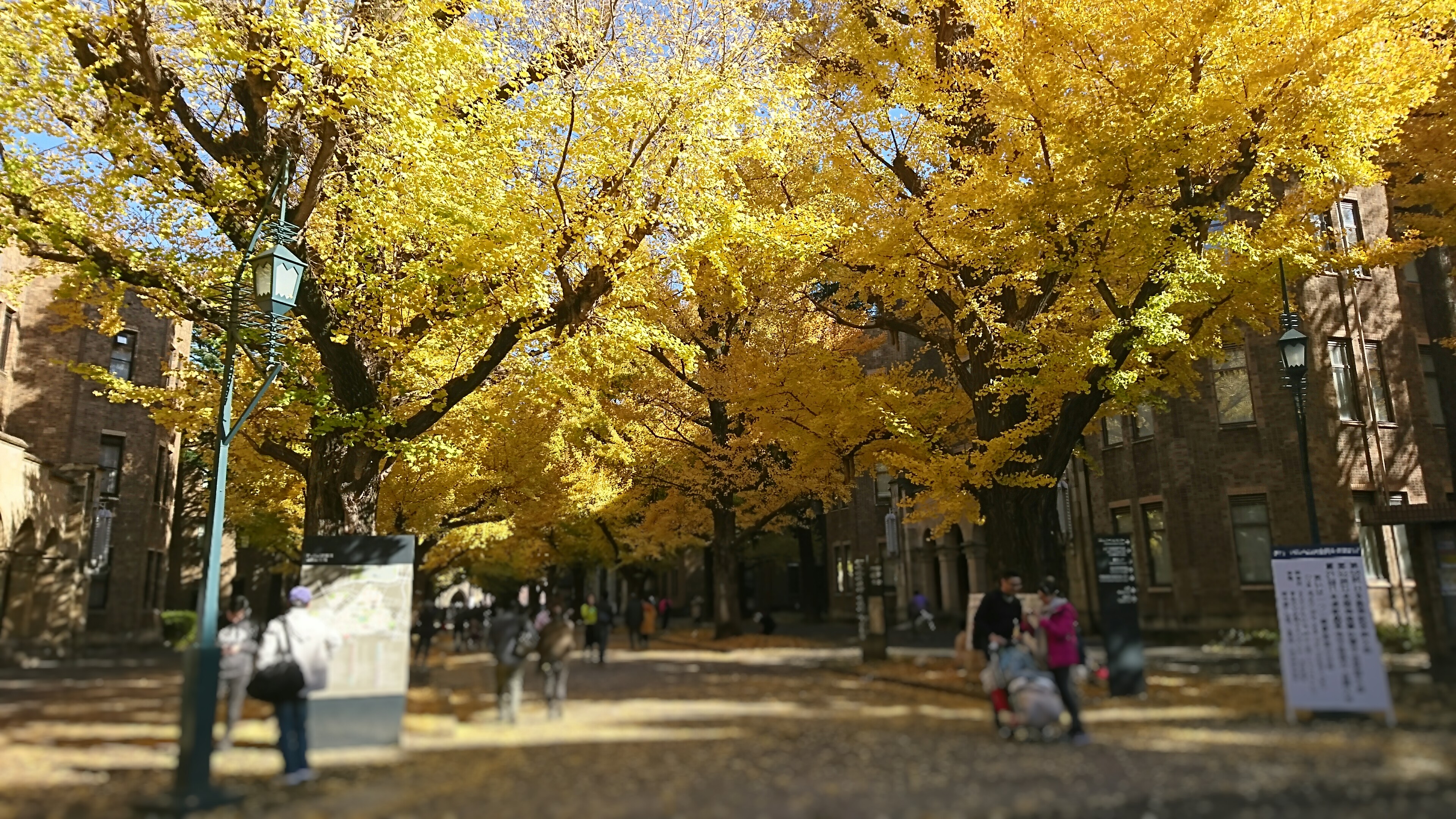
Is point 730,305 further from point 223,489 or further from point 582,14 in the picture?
point 223,489

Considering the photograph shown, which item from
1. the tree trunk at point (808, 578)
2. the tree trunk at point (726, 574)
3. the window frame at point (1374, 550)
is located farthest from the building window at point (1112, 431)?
the tree trunk at point (808, 578)

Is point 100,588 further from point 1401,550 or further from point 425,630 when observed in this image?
point 1401,550

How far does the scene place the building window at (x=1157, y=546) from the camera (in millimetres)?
24734

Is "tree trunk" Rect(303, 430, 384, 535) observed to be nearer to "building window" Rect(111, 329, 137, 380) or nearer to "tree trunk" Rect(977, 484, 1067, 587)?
"tree trunk" Rect(977, 484, 1067, 587)

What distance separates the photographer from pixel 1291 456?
2306 cm

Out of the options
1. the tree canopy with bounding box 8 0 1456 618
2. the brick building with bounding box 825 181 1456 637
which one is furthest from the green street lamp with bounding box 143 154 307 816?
the brick building with bounding box 825 181 1456 637

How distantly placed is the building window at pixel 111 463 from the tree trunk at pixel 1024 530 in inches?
1133

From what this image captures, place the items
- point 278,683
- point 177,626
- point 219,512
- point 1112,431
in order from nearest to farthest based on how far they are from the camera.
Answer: point 278,683 → point 219,512 → point 1112,431 → point 177,626

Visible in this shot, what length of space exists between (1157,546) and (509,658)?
66.7 feet

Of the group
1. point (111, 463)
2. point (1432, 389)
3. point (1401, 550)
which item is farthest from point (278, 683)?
point (1432, 389)

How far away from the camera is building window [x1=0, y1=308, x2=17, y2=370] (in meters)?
25.0

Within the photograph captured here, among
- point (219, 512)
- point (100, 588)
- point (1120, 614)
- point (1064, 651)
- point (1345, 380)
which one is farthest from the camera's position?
point (100, 588)

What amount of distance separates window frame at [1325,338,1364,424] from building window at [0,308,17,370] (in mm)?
35761

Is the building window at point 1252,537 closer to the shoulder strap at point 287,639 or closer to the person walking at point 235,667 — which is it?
the person walking at point 235,667
